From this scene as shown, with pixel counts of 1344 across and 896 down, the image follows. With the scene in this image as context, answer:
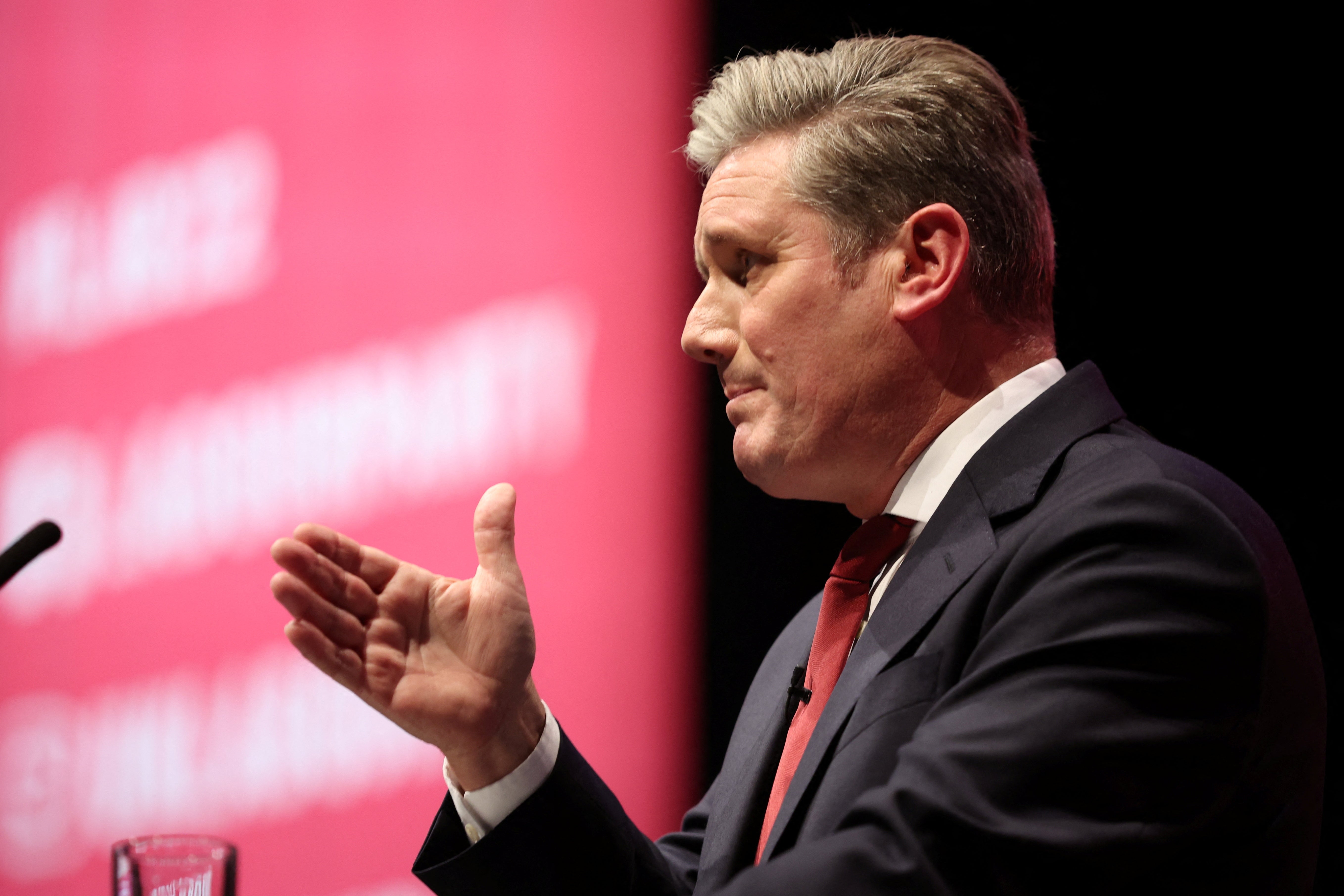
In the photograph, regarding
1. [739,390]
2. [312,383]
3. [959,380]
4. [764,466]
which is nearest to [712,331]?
[739,390]

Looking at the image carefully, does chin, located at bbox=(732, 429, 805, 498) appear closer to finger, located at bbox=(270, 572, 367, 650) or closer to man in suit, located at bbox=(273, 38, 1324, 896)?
man in suit, located at bbox=(273, 38, 1324, 896)

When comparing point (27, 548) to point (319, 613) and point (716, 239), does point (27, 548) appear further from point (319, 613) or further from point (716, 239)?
point (716, 239)

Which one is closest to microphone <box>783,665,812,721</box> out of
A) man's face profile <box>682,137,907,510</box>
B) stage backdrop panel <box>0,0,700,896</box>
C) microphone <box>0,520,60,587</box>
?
man's face profile <box>682,137,907,510</box>

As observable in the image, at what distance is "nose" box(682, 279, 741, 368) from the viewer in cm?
152

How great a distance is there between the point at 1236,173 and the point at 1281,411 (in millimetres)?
512

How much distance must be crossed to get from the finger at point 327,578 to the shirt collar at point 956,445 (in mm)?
631

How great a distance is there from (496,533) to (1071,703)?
70cm

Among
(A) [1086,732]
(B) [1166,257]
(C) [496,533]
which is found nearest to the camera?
(A) [1086,732]

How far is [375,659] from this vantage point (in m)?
1.37

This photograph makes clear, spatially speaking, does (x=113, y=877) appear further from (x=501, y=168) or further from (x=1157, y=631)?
(x=501, y=168)

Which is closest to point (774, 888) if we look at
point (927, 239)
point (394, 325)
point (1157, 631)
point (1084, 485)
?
point (1157, 631)

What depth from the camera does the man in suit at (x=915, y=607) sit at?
1005 millimetres

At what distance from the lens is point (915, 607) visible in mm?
1253

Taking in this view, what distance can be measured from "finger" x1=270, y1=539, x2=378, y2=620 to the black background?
143 centimetres
